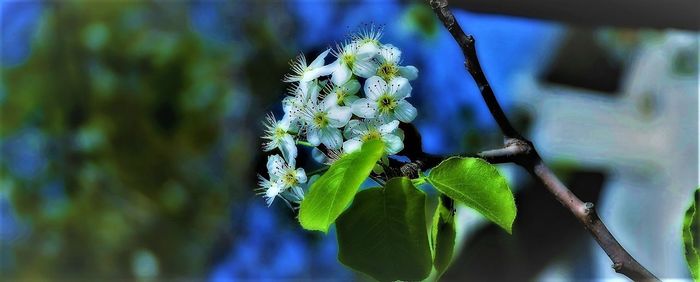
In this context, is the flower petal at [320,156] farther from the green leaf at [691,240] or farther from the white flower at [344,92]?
the green leaf at [691,240]

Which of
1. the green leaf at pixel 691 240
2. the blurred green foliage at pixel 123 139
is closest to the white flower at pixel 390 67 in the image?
the green leaf at pixel 691 240

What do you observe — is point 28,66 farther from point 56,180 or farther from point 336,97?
point 336,97

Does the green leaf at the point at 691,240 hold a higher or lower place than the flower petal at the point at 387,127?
lower

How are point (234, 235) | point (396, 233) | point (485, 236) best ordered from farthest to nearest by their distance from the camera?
point (234, 235) → point (485, 236) → point (396, 233)

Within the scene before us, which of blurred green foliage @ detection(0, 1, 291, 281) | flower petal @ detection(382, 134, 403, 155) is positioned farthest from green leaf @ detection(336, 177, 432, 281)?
blurred green foliage @ detection(0, 1, 291, 281)

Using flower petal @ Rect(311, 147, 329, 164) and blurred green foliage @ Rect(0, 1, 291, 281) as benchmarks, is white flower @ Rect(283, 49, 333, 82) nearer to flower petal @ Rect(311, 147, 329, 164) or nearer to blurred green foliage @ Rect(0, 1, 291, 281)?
flower petal @ Rect(311, 147, 329, 164)

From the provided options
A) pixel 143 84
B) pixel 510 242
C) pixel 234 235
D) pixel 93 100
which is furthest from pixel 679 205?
pixel 93 100

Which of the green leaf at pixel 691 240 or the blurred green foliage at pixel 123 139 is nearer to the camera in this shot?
the green leaf at pixel 691 240
